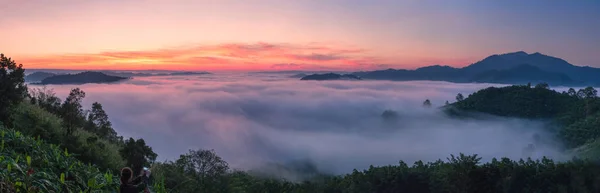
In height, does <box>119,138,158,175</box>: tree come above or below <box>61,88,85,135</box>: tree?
below

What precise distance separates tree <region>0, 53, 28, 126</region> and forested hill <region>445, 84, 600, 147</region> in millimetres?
105678

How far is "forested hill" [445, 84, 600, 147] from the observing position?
343 feet


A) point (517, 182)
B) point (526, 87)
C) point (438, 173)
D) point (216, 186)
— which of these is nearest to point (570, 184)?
point (517, 182)

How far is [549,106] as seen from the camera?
13988cm

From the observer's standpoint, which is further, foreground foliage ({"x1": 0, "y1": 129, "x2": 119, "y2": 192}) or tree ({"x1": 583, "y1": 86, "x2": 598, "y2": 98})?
tree ({"x1": 583, "y1": 86, "x2": 598, "y2": 98})

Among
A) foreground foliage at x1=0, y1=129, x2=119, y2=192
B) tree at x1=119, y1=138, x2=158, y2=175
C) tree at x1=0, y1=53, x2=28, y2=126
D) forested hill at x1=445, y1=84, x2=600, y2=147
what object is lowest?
forested hill at x1=445, y1=84, x2=600, y2=147

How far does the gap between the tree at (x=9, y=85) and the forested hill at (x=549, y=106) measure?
347ft

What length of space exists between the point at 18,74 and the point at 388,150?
560ft

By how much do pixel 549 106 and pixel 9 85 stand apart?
155416 mm

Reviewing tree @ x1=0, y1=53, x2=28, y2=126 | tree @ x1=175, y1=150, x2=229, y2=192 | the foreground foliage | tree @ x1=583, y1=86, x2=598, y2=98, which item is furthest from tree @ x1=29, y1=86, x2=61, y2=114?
tree @ x1=583, y1=86, x2=598, y2=98

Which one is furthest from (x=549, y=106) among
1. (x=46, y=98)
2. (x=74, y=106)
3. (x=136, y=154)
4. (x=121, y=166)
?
(x=121, y=166)

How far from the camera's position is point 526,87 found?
149 metres

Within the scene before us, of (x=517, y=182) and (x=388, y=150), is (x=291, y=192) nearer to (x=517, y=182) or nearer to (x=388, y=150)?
(x=517, y=182)

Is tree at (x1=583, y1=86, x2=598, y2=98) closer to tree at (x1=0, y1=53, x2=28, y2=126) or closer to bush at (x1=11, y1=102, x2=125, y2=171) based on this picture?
bush at (x1=11, y1=102, x2=125, y2=171)
